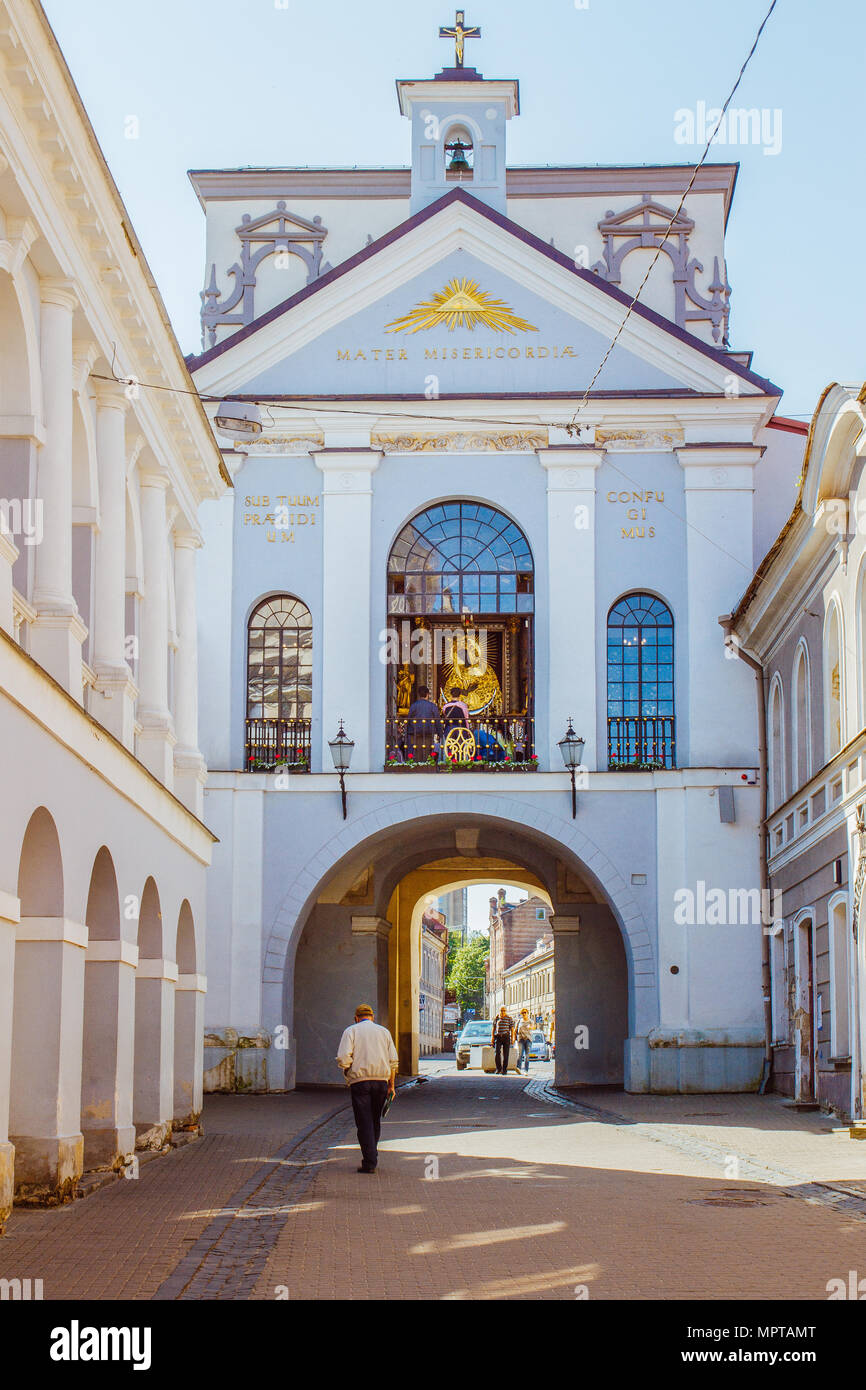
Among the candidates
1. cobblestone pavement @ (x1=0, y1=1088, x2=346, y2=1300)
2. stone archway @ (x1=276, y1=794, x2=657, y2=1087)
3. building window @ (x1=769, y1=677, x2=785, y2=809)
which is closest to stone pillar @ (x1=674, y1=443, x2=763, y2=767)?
building window @ (x1=769, y1=677, x2=785, y2=809)

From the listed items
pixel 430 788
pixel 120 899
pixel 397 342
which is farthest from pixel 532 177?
pixel 120 899

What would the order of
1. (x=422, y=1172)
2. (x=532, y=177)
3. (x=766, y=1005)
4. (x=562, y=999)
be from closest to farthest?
(x=422, y=1172) → (x=766, y=1005) → (x=562, y=999) → (x=532, y=177)

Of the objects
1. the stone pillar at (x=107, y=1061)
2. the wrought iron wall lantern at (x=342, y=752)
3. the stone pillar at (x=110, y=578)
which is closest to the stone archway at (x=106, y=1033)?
the stone pillar at (x=107, y=1061)

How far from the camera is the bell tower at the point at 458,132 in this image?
29.8 meters

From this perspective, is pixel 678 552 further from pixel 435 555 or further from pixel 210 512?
pixel 210 512

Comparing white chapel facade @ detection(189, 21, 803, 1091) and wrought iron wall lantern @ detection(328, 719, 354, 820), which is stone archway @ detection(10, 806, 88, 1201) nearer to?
wrought iron wall lantern @ detection(328, 719, 354, 820)

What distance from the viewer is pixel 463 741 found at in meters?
27.9

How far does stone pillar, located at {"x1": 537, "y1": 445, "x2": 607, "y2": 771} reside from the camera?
2738 centimetres

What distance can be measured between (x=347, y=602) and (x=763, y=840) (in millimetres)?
7296

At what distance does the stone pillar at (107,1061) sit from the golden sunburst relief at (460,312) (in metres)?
15.4

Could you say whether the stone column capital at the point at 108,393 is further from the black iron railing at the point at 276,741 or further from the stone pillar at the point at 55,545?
the black iron railing at the point at 276,741

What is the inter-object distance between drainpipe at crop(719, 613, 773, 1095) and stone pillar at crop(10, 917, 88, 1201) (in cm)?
1486

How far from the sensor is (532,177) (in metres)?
34.5

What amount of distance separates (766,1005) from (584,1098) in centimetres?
305
